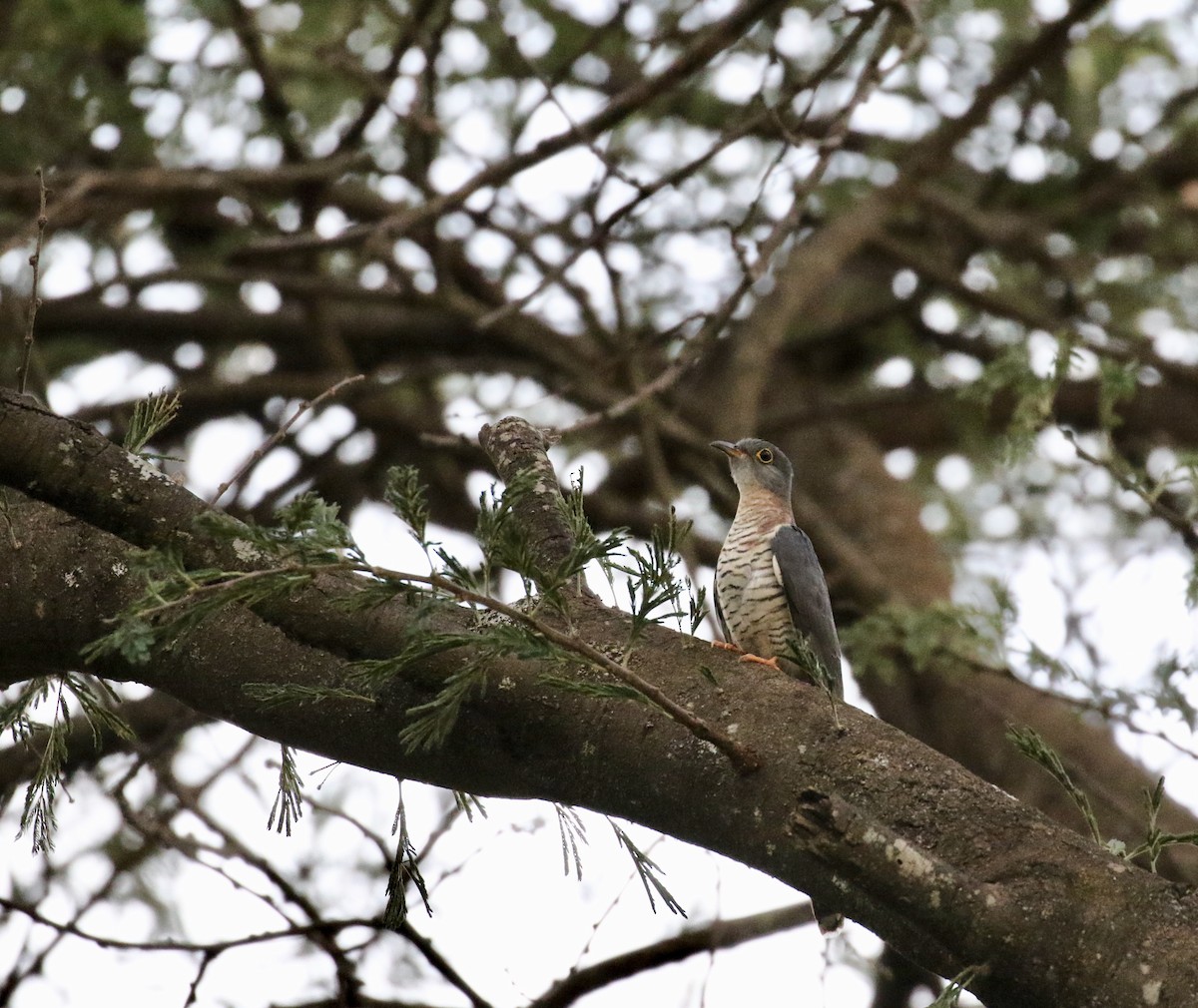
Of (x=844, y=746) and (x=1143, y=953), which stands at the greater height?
(x=844, y=746)

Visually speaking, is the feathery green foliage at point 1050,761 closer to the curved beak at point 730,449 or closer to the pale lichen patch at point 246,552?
the pale lichen patch at point 246,552

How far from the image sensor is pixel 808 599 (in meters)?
4.61

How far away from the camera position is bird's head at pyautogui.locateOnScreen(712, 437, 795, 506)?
18.3 ft

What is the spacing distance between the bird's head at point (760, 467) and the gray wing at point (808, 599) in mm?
769

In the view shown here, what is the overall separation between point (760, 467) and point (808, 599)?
3.73ft

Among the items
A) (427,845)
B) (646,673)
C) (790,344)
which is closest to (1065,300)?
(790,344)

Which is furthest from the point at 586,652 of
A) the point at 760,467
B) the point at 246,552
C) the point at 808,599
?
the point at 760,467

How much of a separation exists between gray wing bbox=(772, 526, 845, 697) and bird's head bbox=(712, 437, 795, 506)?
2.52ft

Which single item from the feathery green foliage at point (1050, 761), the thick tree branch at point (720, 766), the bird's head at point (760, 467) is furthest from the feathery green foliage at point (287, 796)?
the bird's head at point (760, 467)

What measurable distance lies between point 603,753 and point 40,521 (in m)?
1.34

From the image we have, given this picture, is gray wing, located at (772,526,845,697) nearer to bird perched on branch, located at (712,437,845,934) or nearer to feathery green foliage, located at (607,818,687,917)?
bird perched on branch, located at (712,437,845,934)

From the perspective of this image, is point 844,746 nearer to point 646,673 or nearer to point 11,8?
point 646,673

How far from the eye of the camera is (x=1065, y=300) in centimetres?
849

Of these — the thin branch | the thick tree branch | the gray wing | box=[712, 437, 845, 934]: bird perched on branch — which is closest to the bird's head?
box=[712, 437, 845, 934]: bird perched on branch
